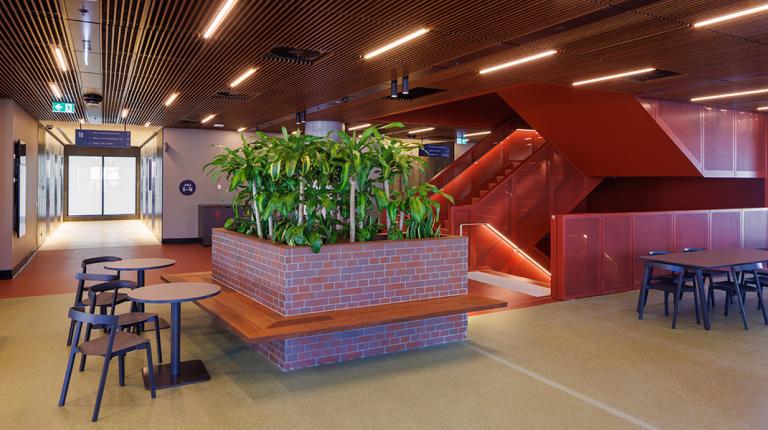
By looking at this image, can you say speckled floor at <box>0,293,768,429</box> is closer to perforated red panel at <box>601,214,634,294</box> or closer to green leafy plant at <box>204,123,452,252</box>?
green leafy plant at <box>204,123,452,252</box>

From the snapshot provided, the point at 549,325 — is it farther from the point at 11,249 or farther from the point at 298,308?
the point at 11,249

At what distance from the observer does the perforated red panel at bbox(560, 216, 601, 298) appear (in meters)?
7.88

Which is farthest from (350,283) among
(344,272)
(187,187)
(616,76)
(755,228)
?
(187,187)

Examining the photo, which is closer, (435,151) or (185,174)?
(185,174)

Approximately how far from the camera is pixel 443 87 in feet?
28.0

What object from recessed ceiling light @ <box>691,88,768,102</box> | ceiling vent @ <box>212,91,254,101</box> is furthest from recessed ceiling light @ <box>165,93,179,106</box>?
recessed ceiling light @ <box>691,88,768,102</box>

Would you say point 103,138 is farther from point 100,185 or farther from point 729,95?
point 729,95

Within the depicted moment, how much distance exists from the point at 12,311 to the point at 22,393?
3297 millimetres

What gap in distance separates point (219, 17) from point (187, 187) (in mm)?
10649

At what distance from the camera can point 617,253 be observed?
8461 mm

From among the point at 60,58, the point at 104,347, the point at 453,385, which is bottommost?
the point at 453,385

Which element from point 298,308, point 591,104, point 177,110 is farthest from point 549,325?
point 177,110

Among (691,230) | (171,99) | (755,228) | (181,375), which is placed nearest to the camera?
(181,375)

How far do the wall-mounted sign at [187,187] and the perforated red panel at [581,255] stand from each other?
34.7 ft
